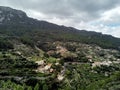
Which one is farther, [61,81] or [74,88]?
[61,81]

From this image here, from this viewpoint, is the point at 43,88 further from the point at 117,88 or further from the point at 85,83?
the point at 117,88

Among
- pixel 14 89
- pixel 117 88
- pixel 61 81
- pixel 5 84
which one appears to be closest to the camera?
pixel 117 88

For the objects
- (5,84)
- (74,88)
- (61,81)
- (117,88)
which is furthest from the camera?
(61,81)

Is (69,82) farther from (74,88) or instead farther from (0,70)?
(0,70)

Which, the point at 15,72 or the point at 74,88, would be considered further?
the point at 15,72

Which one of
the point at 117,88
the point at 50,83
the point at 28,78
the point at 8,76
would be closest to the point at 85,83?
the point at 50,83

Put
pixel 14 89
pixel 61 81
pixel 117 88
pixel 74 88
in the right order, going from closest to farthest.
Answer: pixel 117 88 < pixel 14 89 < pixel 74 88 < pixel 61 81

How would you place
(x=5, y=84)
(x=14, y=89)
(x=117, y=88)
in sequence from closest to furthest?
1. (x=117, y=88)
2. (x=14, y=89)
3. (x=5, y=84)

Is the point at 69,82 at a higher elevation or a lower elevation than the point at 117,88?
lower

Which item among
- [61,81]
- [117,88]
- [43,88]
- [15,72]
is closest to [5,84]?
[43,88]
